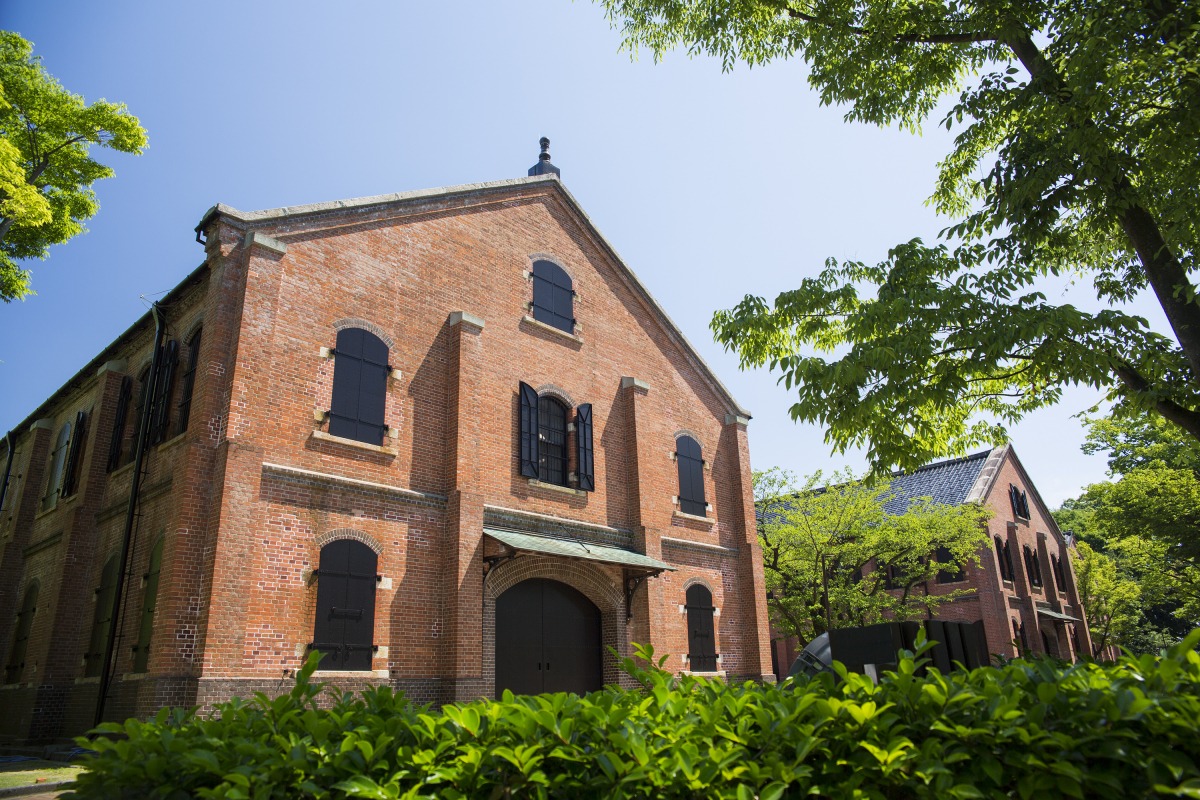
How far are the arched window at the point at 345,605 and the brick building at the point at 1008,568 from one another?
78.8 feet

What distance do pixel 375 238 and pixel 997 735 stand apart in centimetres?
1403

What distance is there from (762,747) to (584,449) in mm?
13933

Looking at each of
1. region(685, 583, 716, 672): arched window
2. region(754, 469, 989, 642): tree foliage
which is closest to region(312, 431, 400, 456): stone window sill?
region(685, 583, 716, 672): arched window

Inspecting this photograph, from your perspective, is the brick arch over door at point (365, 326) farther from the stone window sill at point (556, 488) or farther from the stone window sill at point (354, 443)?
the stone window sill at point (556, 488)

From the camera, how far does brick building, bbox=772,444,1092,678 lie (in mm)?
31297

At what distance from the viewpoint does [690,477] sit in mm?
19672

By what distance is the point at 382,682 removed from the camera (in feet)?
40.1

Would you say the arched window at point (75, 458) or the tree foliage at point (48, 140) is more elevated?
the tree foliage at point (48, 140)

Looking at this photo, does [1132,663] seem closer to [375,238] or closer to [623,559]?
[623,559]

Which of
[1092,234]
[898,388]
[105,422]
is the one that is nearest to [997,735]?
[898,388]

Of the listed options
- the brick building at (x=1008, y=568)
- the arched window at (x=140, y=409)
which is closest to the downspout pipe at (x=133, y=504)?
the arched window at (x=140, y=409)

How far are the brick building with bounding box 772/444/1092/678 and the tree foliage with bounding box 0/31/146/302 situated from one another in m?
28.6

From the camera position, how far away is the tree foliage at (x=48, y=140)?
16750 millimetres

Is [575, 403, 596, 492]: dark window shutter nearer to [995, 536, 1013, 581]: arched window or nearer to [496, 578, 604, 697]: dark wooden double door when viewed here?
[496, 578, 604, 697]: dark wooden double door
